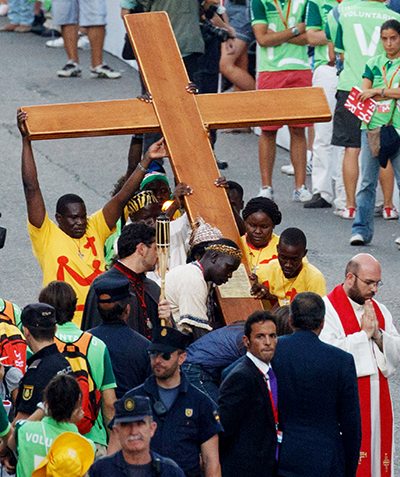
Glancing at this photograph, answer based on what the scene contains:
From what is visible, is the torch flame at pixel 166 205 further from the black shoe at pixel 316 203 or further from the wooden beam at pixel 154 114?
the black shoe at pixel 316 203

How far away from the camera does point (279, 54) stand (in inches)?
433

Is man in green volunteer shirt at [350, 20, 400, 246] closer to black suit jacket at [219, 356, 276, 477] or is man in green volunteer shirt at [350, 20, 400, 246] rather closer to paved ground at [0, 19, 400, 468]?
paved ground at [0, 19, 400, 468]

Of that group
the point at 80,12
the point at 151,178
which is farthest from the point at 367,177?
the point at 80,12

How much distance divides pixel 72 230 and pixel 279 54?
4.98 metres

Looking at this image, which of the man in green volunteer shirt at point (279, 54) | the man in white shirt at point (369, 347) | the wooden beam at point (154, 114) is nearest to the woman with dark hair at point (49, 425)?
the man in white shirt at point (369, 347)

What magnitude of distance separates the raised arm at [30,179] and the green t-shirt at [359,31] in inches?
185

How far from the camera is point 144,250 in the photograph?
19.1ft

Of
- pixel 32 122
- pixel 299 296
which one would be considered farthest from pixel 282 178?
pixel 299 296

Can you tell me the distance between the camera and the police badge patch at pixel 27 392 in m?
4.78

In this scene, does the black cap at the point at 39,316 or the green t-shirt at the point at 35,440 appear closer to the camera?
the green t-shirt at the point at 35,440

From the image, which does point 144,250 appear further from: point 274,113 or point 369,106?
point 369,106

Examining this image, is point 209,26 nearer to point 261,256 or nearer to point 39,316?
point 261,256

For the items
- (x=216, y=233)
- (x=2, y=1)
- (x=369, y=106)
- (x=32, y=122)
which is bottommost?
(x=2, y=1)

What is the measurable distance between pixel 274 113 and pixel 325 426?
8.70ft
